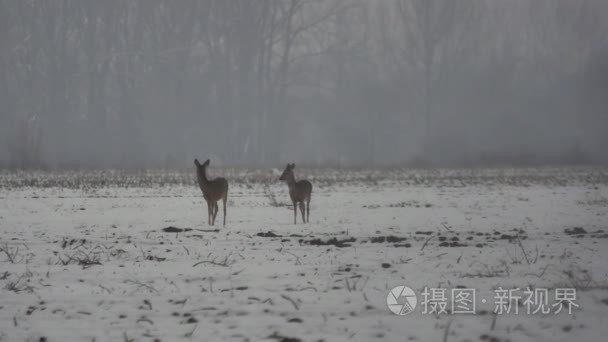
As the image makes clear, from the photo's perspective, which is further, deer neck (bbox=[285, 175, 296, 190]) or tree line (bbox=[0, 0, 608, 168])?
tree line (bbox=[0, 0, 608, 168])

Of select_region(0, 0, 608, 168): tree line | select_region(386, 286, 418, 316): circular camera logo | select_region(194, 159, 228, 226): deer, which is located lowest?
select_region(386, 286, 418, 316): circular camera logo

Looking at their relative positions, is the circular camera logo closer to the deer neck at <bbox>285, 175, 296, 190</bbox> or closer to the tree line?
the deer neck at <bbox>285, 175, 296, 190</bbox>

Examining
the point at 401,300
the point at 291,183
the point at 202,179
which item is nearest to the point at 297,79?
the point at 291,183

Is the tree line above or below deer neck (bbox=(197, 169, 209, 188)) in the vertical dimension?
above

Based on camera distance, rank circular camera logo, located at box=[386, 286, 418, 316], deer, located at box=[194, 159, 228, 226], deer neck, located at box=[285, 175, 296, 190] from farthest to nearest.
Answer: deer neck, located at box=[285, 175, 296, 190] → deer, located at box=[194, 159, 228, 226] → circular camera logo, located at box=[386, 286, 418, 316]

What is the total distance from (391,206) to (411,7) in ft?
146

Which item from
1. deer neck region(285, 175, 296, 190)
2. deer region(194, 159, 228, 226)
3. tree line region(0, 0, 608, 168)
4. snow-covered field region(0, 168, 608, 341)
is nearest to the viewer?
snow-covered field region(0, 168, 608, 341)

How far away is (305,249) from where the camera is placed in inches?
335

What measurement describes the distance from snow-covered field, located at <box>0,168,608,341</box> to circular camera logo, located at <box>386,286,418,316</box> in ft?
0.22

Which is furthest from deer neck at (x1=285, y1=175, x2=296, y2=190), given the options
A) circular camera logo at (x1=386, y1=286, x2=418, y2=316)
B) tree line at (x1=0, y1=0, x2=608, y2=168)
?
tree line at (x1=0, y1=0, x2=608, y2=168)

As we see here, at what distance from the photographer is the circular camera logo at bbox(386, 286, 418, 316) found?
544 centimetres

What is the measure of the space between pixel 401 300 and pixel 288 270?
172cm

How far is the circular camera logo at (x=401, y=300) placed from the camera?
17.9 ft

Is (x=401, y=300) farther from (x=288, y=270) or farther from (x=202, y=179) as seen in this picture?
(x=202, y=179)
